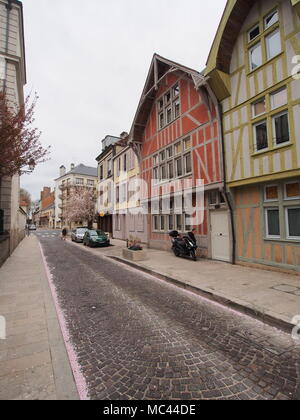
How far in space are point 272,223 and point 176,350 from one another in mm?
6397

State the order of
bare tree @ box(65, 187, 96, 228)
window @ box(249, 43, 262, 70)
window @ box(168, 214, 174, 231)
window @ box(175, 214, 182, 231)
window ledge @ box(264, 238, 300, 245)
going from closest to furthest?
window ledge @ box(264, 238, 300, 245), window @ box(249, 43, 262, 70), window @ box(175, 214, 182, 231), window @ box(168, 214, 174, 231), bare tree @ box(65, 187, 96, 228)

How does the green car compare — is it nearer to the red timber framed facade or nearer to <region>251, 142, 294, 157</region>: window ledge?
the red timber framed facade

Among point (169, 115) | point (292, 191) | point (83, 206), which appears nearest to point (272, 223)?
point (292, 191)

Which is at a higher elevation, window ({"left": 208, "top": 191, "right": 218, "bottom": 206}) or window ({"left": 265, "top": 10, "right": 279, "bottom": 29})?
window ({"left": 265, "top": 10, "right": 279, "bottom": 29})

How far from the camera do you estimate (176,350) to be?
3.19m

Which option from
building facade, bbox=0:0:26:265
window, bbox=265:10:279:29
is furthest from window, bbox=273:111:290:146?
building facade, bbox=0:0:26:265

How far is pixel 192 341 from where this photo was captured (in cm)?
343

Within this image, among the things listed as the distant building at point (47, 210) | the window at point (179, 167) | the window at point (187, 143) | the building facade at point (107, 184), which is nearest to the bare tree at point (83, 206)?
the building facade at point (107, 184)

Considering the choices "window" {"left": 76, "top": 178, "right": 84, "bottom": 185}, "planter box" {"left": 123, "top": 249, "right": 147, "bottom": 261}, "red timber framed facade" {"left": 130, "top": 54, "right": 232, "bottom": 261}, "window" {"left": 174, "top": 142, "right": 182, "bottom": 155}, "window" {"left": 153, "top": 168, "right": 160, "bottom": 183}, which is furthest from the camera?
"window" {"left": 76, "top": 178, "right": 84, "bottom": 185}

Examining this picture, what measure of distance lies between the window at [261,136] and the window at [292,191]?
5.53 ft

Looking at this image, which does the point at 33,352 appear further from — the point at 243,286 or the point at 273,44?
the point at 273,44

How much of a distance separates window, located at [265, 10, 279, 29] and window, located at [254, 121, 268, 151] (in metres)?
3.63

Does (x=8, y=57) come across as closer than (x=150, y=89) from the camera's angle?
Yes

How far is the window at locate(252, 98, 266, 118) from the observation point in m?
7.84
